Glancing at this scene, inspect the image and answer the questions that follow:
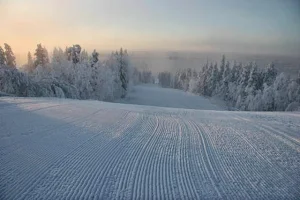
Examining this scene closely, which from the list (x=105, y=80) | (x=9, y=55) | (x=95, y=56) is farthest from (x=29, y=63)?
(x=105, y=80)

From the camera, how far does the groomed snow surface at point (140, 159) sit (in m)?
6.98

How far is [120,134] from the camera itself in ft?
39.0

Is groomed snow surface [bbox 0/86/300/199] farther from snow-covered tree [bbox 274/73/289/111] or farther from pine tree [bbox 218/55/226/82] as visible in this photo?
pine tree [bbox 218/55/226/82]

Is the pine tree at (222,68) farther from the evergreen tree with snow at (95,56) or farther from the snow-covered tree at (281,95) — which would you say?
the evergreen tree with snow at (95,56)

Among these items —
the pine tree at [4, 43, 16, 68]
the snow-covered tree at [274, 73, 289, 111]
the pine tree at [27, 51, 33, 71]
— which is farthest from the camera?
the pine tree at [27, 51, 33, 71]

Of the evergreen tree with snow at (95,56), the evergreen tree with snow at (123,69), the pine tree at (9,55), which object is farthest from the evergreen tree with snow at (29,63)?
the evergreen tree with snow at (123,69)

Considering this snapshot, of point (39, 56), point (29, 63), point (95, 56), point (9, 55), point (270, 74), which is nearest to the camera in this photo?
point (95, 56)

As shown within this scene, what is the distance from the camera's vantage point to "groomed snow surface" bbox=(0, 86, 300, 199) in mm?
6977

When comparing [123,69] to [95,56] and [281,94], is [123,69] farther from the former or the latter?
[281,94]

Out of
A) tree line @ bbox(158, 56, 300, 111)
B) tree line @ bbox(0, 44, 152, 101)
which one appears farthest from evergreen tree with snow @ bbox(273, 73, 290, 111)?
tree line @ bbox(0, 44, 152, 101)

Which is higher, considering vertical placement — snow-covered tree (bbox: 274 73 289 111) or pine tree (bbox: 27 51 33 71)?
pine tree (bbox: 27 51 33 71)

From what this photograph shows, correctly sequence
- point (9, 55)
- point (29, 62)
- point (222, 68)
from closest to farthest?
point (9, 55) < point (29, 62) < point (222, 68)

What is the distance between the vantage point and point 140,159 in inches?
354

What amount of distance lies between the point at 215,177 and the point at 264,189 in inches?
48.5
